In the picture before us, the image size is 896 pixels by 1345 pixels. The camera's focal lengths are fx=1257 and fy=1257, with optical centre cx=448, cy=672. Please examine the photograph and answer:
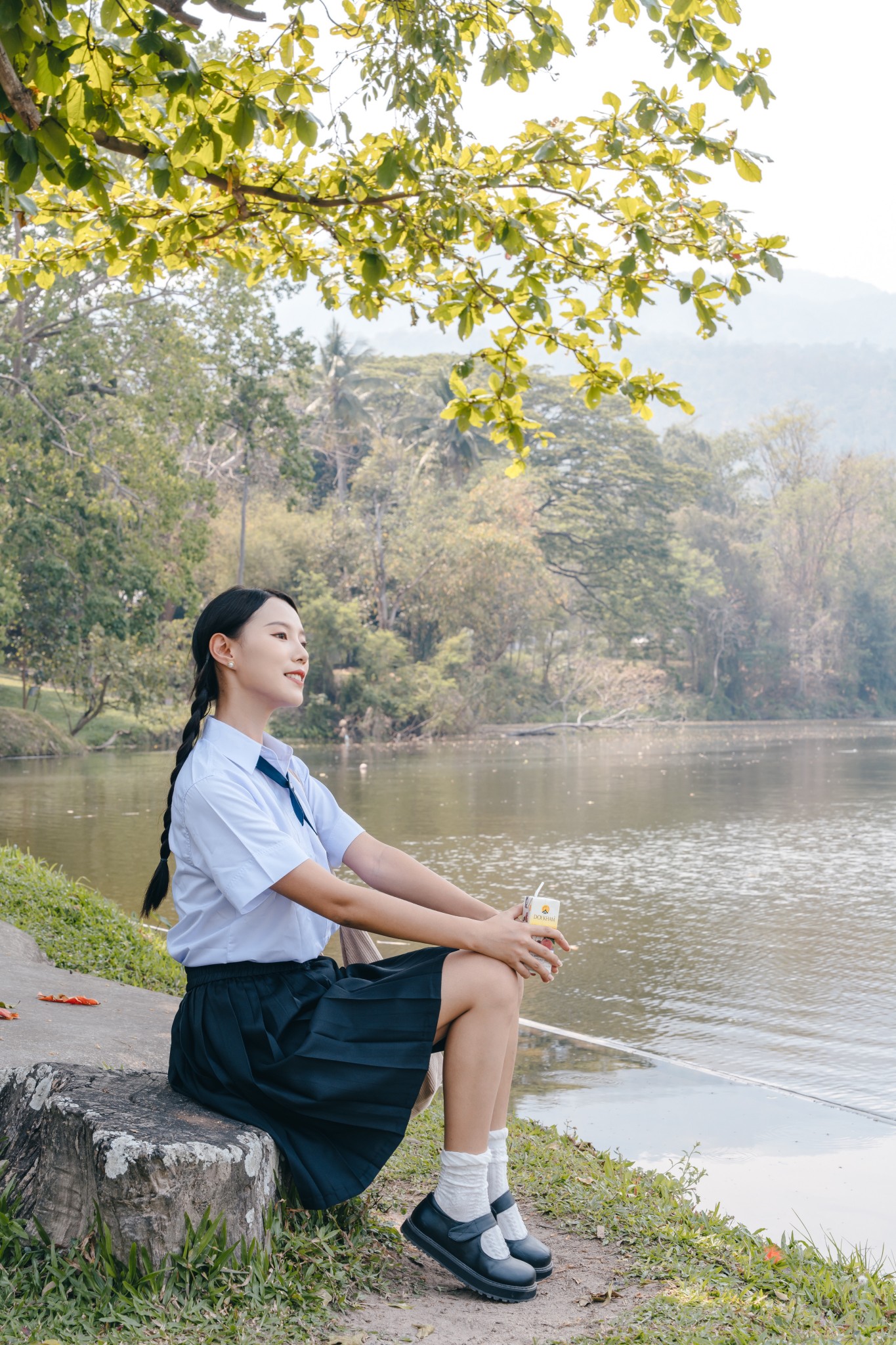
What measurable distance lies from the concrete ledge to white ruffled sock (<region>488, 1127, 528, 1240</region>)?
522 millimetres

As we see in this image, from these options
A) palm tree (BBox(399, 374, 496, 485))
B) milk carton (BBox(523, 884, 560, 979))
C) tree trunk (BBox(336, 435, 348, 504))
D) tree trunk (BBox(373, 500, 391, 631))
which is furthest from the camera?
tree trunk (BBox(336, 435, 348, 504))

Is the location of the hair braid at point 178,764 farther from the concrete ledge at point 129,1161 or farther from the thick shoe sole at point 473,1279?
the thick shoe sole at point 473,1279

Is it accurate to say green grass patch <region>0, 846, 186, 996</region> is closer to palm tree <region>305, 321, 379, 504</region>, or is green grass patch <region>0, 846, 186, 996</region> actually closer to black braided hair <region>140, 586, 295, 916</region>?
black braided hair <region>140, 586, 295, 916</region>

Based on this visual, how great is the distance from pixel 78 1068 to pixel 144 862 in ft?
30.3

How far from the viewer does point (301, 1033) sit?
2.89 m

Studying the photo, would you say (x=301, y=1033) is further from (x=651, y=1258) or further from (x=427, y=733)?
(x=427, y=733)

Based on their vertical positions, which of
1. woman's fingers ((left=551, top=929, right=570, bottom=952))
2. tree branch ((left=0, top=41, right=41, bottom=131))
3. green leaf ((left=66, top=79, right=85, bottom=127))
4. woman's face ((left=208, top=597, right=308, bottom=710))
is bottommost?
woman's fingers ((left=551, top=929, right=570, bottom=952))

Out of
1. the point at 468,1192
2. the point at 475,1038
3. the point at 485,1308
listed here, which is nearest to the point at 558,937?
the point at 475,1038

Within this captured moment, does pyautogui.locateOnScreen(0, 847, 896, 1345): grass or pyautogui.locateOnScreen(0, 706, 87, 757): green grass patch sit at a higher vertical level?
pyautogui.locateOnScreen(0, 847, 896, 1345): grass

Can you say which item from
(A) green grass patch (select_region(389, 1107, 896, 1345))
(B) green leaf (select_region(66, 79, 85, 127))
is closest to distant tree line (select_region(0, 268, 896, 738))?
(B) green leaf (select_region(66, 79, 85, 127))

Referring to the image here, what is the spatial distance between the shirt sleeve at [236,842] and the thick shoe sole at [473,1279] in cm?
90

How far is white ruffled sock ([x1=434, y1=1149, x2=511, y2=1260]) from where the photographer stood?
2.92 m

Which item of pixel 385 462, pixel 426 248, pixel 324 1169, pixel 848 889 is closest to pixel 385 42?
pixel 426 248

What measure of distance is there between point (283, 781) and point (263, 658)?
319 millimetres
